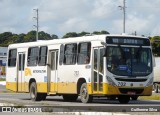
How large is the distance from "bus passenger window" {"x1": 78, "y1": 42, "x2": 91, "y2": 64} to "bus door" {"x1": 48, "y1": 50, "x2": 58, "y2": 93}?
8.19 ft

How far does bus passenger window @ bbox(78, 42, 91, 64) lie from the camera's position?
26734 millimetres

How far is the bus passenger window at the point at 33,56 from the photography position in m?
31.4

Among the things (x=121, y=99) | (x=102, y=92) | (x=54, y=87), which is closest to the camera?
(x=102, y=92)

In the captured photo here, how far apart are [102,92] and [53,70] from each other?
16.7 ft

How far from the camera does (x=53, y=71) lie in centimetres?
2988

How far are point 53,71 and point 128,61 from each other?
545 cm

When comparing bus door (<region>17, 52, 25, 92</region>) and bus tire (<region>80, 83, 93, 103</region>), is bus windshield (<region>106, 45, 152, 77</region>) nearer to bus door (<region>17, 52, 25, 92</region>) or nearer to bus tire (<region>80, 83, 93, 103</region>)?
bus tire (<region>80, 83, 93, 103</region>)

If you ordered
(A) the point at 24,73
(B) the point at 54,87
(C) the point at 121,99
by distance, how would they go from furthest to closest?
(A) the point at 24,73
(B) the point at 54,87
(C) the point at 121,99

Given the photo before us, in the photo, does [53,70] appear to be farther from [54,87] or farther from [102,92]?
[102,92]

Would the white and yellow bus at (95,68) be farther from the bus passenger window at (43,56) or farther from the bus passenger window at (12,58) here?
the bus passenger window at (12,58)

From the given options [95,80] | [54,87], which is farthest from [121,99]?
[54,87]

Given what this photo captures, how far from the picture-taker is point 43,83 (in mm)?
30391

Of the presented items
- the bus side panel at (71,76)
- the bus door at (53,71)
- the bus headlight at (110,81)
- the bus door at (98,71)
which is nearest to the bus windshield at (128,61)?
the bus headlight at (110,81)

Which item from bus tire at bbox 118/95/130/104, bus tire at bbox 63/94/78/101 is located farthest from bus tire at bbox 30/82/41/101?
bus tire at bbox 118/95/130/104
